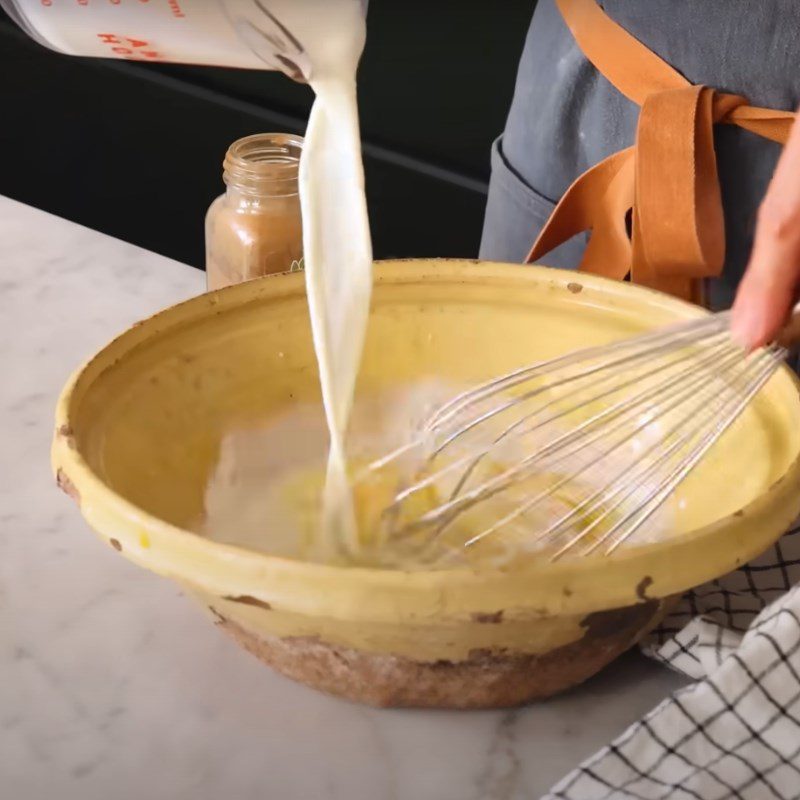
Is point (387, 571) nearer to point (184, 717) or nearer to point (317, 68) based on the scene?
point (184, 717)

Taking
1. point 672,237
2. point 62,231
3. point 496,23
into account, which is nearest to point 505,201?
point 672,237

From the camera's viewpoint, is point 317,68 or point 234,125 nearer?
point 317,68

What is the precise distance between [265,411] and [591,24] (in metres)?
0.28

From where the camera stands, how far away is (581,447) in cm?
47

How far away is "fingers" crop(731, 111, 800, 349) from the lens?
41 cm

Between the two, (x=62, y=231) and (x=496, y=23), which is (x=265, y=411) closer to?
(x=62, y=231)

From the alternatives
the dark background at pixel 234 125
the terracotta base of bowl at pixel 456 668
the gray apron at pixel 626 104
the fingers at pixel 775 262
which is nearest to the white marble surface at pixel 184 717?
the terracotta base of bowl at pixel 456 668

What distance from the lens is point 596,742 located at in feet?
1.38

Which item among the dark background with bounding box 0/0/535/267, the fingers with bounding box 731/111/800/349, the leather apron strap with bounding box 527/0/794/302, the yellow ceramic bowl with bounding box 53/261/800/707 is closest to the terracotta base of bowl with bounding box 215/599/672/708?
the yellow ceramic bowl with bounding box 53/261/800/707

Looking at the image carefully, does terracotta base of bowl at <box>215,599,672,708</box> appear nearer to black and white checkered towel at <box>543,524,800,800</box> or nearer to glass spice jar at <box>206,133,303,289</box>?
black and white checkered towel at <box>543,524,800,800</box>

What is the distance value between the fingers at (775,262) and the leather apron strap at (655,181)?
0.49 ft

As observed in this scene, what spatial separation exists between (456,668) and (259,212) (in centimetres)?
33

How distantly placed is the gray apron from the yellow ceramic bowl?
130 millimetres

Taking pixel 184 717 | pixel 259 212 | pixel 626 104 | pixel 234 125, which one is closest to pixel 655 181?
pixel 626 104
